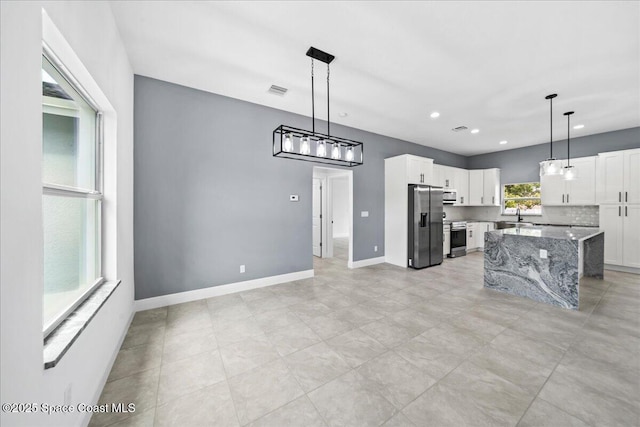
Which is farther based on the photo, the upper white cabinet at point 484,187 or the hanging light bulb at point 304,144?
the upper white cabinet at point 484,187

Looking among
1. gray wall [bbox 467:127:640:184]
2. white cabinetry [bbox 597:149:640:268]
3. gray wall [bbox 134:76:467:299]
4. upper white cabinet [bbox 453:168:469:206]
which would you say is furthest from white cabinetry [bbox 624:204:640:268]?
gray wall [bbox 134:76:467:299]

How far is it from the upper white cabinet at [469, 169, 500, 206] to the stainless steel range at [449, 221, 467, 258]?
1.15 metres

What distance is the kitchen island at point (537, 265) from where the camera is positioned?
3203 mm

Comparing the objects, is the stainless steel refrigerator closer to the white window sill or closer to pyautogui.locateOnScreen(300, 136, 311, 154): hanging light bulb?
pyautogui.locateOnScreen(300, 136, 311, 154): hanging light bulb

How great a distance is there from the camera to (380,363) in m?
2.12

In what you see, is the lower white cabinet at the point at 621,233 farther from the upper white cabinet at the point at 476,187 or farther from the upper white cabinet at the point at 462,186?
the upper white cabinet at the point at 462,186

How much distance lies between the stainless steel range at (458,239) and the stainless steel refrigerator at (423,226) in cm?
117

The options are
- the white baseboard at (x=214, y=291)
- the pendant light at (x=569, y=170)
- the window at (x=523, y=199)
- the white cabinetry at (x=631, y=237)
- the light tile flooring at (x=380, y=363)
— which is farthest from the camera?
the window at (x=523, y=199)

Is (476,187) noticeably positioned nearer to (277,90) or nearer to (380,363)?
(277,90)

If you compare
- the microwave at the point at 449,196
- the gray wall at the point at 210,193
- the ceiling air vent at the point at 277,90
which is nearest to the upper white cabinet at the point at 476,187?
the microwave at the point at 449,196

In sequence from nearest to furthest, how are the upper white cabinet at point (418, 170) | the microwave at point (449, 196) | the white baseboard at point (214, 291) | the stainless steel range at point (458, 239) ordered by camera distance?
the white baseboard at point (214, 291) < the upper white cabinet at point (418, 170) < the stainless steel range at point (458, 239) < the microwave at point (449, 196)

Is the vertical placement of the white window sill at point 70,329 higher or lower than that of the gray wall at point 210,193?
lower

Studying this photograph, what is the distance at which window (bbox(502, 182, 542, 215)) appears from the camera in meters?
6.64

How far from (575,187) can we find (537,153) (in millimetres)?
1312
